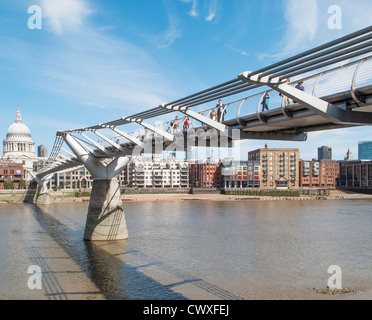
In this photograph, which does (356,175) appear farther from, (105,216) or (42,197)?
(105,216)

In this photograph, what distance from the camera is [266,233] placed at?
2998 cm

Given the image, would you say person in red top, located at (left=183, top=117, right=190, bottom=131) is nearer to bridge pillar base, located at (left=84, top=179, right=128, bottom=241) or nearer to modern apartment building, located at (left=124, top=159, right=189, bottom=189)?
bridge pillar base, located at (left=84, top=179, right=128, bottom=241)

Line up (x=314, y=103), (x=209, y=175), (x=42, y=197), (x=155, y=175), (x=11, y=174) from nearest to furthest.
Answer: (x=314, y=103) → (x=42, y=197) → (x=11, y=174) → (x=209, y=175) → (x=155, y=175)

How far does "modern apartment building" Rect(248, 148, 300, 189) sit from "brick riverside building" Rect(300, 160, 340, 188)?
314 cm

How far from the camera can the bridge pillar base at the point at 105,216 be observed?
25766mm

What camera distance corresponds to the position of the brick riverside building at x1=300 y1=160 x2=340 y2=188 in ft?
367

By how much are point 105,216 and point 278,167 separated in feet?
284

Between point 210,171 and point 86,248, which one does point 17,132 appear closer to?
point 210,171

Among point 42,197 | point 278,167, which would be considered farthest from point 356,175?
point 42,197

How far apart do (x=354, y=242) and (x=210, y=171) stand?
8028 centimetres

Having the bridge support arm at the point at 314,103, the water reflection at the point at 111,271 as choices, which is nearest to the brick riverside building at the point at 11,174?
the water reflection at the point at 111,271

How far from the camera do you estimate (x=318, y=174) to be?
375 ft

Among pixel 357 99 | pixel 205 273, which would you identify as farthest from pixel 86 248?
pixel 357 99

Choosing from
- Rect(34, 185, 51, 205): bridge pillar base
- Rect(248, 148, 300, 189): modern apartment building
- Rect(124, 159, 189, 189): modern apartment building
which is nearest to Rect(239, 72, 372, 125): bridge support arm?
Rect(34, 185, 51, 205): bridge pillar base
